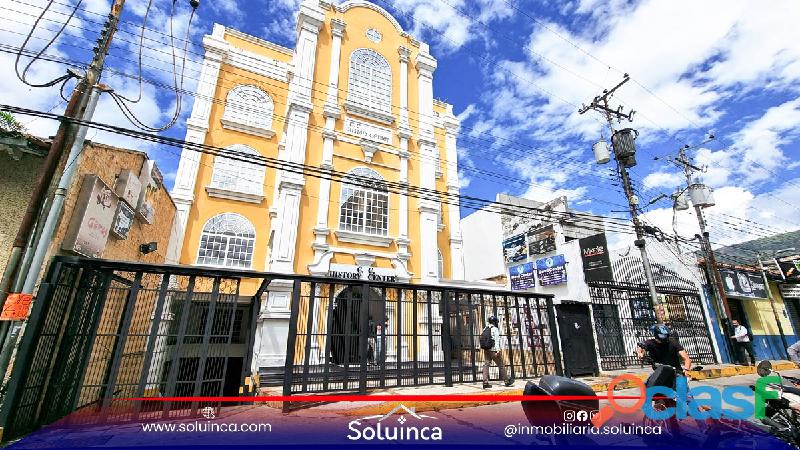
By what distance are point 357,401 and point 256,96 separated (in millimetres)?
17327

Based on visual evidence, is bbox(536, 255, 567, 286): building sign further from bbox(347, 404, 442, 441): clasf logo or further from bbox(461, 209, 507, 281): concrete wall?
bbox(347, 404, 442, 441): clasf logo

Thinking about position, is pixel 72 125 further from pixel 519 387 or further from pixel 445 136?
pixel 445 136

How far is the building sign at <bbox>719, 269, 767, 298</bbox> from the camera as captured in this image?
1517 cm

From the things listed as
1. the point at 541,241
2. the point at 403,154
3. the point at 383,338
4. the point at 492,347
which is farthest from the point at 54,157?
the point at 541,241

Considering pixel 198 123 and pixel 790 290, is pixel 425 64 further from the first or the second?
pixel 790 290

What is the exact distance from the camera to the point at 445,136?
77.8 ft

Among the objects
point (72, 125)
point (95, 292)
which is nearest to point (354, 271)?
point (95, 292)

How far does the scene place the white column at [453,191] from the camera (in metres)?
17.8

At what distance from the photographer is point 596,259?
14.6m

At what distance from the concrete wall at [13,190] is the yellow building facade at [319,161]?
6.79 m

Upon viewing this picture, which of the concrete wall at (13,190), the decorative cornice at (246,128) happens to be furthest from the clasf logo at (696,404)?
the decorative cornice at (246,128)

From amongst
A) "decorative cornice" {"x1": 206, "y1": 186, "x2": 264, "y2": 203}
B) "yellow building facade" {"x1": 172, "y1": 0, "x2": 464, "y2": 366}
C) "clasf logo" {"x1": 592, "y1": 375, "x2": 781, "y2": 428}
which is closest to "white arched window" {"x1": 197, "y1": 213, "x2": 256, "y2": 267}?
"yellow building facade" {"x1": 172, "y1": 0, "x2": 464, "y2": 366}

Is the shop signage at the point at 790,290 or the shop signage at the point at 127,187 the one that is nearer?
the shop signage at the point at 127,187

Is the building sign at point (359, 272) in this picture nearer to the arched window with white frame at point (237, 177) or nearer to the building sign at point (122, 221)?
the arched window with white frame at point (237, 177)
